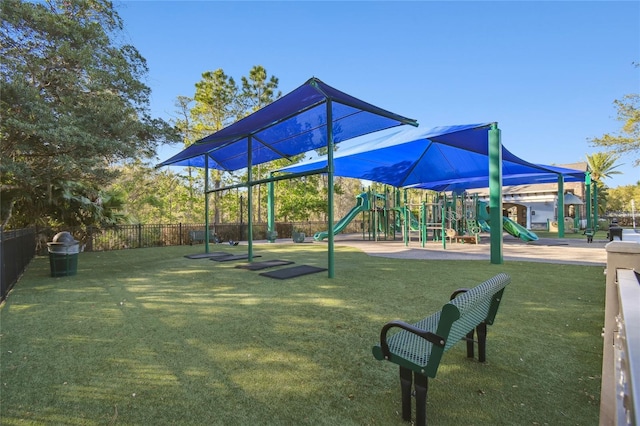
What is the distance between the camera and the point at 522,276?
267 inches

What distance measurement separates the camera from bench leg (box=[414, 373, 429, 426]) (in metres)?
1.97

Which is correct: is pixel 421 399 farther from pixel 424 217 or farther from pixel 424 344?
pixel 424 217

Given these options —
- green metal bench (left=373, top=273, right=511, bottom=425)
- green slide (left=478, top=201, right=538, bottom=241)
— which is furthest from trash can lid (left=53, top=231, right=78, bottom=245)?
green slide (left=478, top=201, right=538, bottom=241)

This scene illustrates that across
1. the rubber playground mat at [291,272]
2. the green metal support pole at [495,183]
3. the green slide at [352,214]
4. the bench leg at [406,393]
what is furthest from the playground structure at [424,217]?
the bench leg at [406,393]

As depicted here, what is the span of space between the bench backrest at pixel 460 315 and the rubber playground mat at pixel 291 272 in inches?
190

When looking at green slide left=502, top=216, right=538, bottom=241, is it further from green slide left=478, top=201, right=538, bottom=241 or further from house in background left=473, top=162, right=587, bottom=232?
house in background left=473, top=162, right=587, bottom=232

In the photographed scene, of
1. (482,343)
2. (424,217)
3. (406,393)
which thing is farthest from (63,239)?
(424,217)

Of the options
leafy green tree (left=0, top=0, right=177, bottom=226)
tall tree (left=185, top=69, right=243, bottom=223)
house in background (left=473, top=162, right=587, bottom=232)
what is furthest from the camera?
house in background (left=473, top=162, right=587, bottom=232)

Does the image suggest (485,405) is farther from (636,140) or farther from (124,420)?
(636,140)

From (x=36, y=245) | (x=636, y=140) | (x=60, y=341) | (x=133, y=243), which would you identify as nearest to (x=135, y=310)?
(x=60, y=341)

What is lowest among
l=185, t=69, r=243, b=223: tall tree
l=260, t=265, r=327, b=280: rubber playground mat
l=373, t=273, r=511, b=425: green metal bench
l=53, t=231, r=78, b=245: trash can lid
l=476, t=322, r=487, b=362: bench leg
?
l=260, t=265, r=327, b=280: rubber playground mat

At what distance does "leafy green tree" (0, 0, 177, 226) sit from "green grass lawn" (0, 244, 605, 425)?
3905 mm

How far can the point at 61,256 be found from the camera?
24.6ft

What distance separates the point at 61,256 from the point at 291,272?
5424mm
